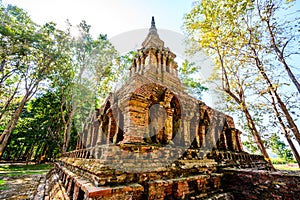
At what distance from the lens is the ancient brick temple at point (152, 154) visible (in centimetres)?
311

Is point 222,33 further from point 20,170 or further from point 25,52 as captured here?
point 20,170

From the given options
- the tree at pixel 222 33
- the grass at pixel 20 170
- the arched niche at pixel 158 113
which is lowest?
the grass at pixel 20 170

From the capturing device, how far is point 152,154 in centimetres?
381

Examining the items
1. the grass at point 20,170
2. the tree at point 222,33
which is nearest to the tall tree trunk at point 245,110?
the tree at point 222,33

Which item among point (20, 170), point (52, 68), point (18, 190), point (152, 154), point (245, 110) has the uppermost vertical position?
point (52, 68)

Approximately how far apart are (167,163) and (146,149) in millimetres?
691

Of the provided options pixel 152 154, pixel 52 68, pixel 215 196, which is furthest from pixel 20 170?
pixel 215 196

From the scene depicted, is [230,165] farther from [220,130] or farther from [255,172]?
[220,130]

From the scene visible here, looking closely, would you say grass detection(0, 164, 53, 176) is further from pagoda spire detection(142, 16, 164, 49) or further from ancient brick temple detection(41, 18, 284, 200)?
pagoda spire detection(142, 16, 164, 49)

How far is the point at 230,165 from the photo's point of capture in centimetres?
627

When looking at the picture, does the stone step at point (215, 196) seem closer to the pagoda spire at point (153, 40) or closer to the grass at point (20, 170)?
the pagoda spire at point (153, 40)

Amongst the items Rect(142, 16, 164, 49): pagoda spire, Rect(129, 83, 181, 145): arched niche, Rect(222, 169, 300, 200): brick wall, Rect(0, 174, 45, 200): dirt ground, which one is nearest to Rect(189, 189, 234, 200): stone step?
Rect(222, 169, 300, 200): brick wall

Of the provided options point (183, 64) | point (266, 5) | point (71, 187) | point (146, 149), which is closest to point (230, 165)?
point (146, 149)

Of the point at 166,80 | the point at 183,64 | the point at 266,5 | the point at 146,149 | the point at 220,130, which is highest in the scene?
the point at 183,64
